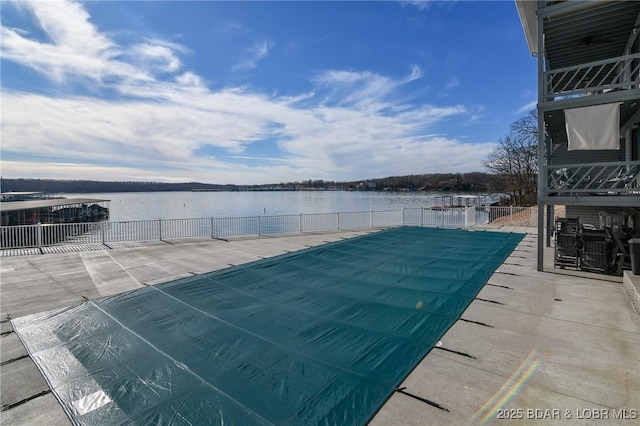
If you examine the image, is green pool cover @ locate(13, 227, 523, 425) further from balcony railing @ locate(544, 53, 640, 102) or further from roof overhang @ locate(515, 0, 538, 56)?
roof overhang @ locate(515, 0, 538, 56)

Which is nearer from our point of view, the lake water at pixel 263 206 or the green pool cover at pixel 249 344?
the green pool cover at pixel 249 344

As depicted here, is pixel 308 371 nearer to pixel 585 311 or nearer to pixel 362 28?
pixel 585 311

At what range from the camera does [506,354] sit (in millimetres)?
3428

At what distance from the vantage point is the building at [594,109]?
639 cm

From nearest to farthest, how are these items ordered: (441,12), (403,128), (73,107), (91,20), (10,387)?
(10,387)
(91,20)
(441,12)
(73,107)
(403,128)

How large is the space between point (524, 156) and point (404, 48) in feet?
79.0

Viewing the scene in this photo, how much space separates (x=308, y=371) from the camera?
3105mm

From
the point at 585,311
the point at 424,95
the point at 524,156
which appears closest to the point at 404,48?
the point at 424,95

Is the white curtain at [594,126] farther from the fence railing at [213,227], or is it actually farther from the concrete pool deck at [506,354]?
the fence railing at [213,227]

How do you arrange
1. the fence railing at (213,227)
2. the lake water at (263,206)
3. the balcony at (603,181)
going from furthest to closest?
the lake water at (263,206) < the fence railing at (213,227) < the balcony at (603,181)

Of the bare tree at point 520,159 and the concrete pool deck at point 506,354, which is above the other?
the bare tree at point 520,159

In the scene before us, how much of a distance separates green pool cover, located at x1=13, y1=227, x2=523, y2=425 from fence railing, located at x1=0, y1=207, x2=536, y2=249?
6396mm

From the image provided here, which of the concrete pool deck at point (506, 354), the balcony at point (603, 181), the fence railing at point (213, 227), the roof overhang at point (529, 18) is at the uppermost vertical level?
the roof overhang at point (529, 18)

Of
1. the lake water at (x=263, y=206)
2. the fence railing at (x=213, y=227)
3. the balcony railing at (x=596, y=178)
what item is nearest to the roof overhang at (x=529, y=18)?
the balcony railing at (x=596, y=178)
